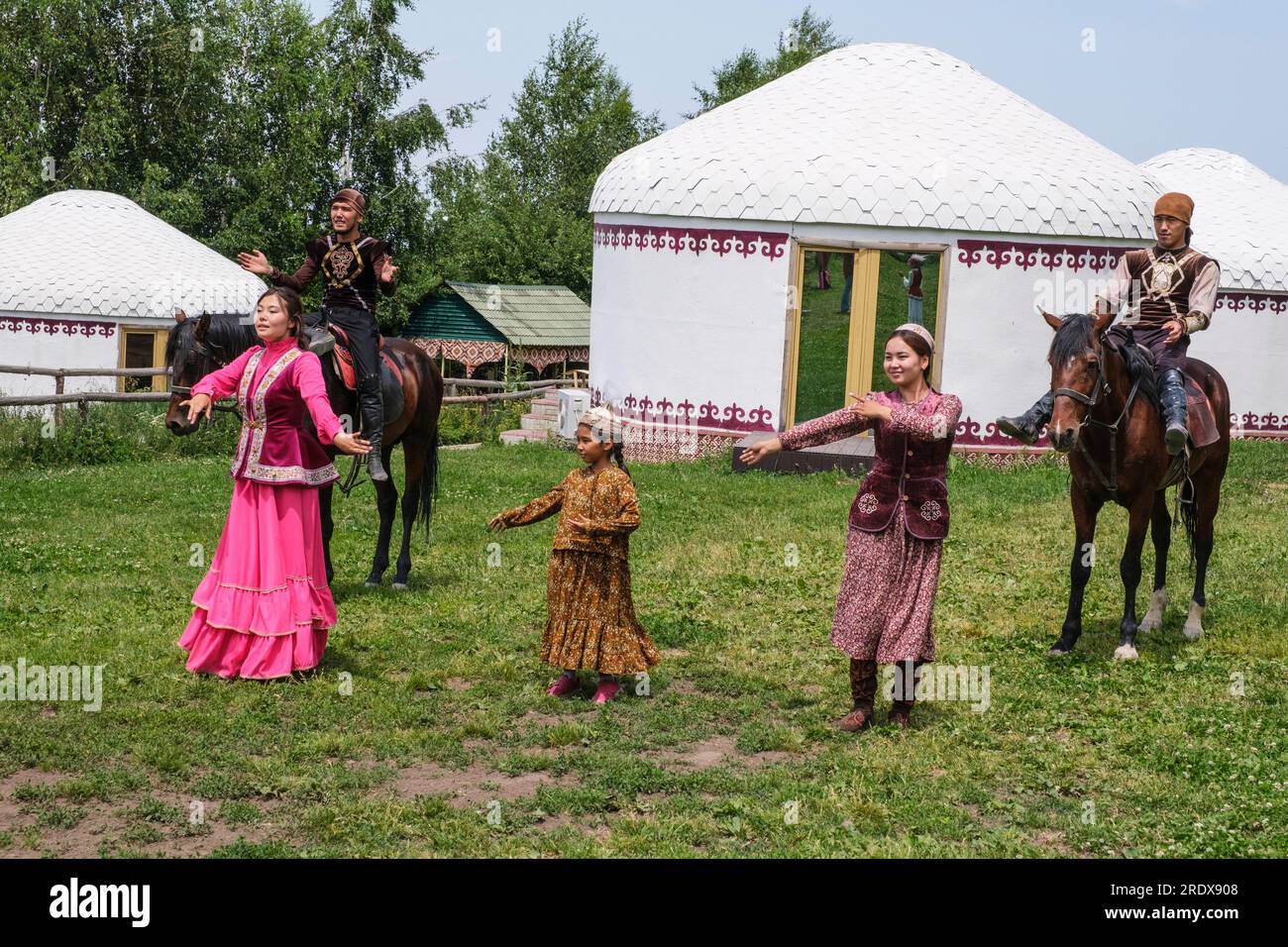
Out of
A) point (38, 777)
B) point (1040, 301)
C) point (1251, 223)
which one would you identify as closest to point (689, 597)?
point (38, 777)

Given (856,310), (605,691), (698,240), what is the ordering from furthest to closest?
(698,240)
(856,310)
(605,691)

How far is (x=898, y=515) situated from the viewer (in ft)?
22.4

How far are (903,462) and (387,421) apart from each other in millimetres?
4477

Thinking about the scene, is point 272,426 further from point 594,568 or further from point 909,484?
point 909,484

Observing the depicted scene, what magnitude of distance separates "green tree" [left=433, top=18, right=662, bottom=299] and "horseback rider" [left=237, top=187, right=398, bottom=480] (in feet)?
110

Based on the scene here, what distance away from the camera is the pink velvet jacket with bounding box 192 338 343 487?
7559mm

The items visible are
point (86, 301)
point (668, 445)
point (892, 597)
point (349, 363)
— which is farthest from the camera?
point (86, 301)

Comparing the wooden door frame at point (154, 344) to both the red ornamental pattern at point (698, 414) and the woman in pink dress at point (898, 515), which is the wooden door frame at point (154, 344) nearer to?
the red ornamental pattern at point (698, 414)

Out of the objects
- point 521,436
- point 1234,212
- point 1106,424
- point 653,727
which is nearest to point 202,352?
point 653,727

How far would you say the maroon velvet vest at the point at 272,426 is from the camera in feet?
24.8

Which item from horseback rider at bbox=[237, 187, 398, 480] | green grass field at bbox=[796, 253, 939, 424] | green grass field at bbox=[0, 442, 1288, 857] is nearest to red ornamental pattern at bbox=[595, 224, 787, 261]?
green grass field at bbox=[796, 253, 939, 424]

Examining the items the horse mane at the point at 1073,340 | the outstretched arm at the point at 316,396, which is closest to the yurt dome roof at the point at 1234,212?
the horse mane at the point at 1073,340

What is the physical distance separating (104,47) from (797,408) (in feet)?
82.4

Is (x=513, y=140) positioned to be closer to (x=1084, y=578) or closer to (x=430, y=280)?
(x=430, y=280)
